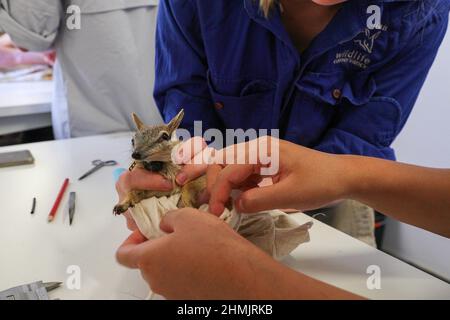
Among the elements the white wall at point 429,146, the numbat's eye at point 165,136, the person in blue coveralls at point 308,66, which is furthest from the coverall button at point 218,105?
the white wall at point 429,146

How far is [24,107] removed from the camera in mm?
1262

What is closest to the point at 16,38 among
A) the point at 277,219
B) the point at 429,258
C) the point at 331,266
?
the point at 277,219

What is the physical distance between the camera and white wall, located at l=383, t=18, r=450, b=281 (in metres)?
1.46

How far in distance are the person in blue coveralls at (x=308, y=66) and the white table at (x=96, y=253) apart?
24 cm

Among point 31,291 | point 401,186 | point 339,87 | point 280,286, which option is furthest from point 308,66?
point 31,291

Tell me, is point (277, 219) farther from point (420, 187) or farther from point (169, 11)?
point (169, 11)

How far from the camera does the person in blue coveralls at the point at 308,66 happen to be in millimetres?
818

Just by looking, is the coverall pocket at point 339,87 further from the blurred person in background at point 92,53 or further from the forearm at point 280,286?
the blurred person in background at point 92,53

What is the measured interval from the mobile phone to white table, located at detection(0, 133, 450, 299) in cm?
7

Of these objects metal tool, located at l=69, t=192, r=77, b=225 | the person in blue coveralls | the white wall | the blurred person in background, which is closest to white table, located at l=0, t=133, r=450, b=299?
metal tool, located at l=69, t=192, r=77, b=225

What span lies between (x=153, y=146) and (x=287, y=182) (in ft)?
0.66

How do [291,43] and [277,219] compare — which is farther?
[291,43]

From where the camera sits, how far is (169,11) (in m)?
0.89
